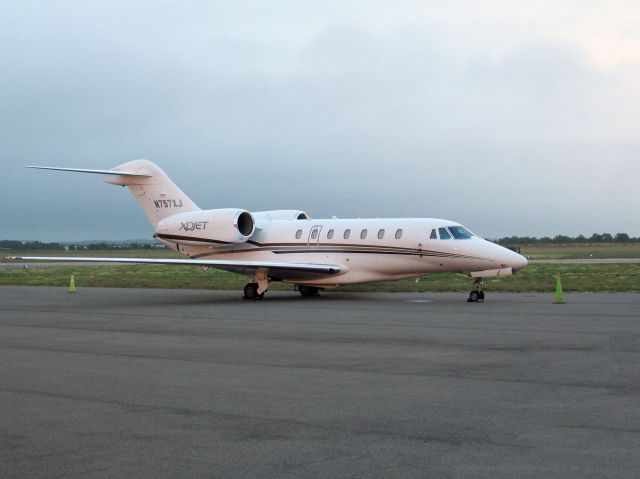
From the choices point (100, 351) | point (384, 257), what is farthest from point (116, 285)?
point (100, 351)

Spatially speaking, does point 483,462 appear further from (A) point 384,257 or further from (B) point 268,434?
(A) point 384,257

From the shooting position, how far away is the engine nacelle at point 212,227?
29.4 meters

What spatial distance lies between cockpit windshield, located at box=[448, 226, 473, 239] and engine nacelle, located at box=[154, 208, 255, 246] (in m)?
7.50

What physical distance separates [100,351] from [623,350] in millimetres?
8009

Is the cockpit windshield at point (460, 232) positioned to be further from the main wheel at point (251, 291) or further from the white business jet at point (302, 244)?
the main wheel at point (251, 291)

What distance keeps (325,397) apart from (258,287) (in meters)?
18.4

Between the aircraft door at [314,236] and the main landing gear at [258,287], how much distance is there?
6.36 ft

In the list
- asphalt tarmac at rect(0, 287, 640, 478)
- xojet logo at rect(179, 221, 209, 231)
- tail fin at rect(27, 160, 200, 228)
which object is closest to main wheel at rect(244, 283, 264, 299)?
xojet logo at rect(179, 221, 209, 231)

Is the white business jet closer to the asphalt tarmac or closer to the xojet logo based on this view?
the xojet logo

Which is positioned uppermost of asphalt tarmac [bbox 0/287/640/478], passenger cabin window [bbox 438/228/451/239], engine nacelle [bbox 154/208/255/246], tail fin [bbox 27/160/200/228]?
tail fin [bbox 27/160/200/228]

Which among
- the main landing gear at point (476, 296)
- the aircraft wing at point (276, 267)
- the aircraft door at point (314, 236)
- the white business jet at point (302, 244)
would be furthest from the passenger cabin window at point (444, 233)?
the aircraft door at point (314, 236)

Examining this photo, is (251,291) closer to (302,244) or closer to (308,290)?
(302,244)

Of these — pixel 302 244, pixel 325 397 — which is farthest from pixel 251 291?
pixel 325 397

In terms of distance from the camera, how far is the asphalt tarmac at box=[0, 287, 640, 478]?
6.52 metres
